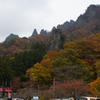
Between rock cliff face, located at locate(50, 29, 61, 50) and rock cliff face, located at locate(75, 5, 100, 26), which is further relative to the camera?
rock cliff face, located at locate(75, 5, 100, 26)

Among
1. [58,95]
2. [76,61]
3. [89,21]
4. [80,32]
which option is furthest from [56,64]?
[89,21]

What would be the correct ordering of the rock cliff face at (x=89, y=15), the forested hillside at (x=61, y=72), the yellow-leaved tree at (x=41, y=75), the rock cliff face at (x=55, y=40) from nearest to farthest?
the forested hillside at (x=61, y=72), the yellow-leaved tree at (x=41, y=75), the rock cliff face at (x=55, y=40), the rock cliff face at (x=89, y=15)

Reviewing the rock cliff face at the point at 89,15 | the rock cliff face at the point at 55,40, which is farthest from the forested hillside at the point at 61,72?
the rock cliff face at the point at 89,15

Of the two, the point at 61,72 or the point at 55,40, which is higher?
the point at 55,40

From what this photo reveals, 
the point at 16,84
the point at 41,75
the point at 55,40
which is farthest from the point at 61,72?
the point at 55,40

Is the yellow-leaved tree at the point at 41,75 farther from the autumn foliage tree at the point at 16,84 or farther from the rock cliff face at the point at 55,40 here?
the rock cliff face at the point at 55,40

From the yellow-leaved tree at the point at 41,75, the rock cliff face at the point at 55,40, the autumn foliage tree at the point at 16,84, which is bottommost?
the autumn foliage tree at the point at 16,84

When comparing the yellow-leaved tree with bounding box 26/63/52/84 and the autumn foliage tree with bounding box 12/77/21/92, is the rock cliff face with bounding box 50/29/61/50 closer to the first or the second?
the autumn foliage tree with bounding box 12/77/21/92

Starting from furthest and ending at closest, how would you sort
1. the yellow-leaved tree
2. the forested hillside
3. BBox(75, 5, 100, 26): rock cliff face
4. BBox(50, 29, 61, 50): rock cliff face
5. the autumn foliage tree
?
BBox(75, 5, 100, 26): rock cliff face, BBox(50, 29, 61, 50): rock cliff face, the autumn foliage tree, the yellow-leaved tree, the forested hillside

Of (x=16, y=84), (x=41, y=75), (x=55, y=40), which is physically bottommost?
(x=16, y=84)

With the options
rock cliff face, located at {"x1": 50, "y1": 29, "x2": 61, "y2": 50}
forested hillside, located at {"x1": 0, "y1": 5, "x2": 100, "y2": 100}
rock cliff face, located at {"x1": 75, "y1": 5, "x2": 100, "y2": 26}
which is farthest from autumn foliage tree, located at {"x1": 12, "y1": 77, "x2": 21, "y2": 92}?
rock cliff face, located at {"x1": 75, "y1": 5, "x2": 100, "y2": 26}

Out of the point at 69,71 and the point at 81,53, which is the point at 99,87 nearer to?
the point at 69,71

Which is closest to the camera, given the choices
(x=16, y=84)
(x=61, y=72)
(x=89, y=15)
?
(x=61, y=72)

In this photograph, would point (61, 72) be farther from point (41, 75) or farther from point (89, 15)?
point (89, 15)
